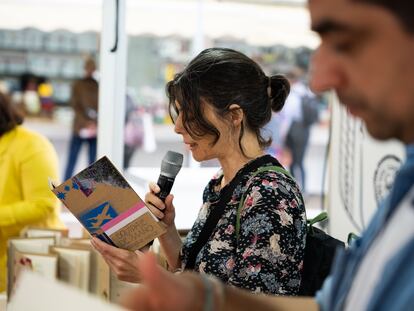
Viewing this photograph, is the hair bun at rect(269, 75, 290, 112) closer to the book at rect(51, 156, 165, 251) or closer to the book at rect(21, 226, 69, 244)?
the book at rect(51, 156, 165, 251)

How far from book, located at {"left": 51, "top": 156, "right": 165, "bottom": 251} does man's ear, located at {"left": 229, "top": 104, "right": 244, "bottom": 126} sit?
1.09 ft

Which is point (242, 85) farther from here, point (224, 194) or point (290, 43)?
point (290, 43)

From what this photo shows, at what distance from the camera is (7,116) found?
11.6ft

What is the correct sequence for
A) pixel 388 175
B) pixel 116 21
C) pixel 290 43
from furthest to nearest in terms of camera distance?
pixel 290 43 → pixel 116 21 → pixel 388 175

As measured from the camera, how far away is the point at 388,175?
9.41 feet

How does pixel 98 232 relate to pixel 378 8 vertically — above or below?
below

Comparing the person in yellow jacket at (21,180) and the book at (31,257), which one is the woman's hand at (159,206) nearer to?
the book at (31,257)

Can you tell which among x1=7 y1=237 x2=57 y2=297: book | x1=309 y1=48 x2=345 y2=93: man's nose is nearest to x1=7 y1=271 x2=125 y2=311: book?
x1=309 y1=48 x2=345 y2=93: man's nose

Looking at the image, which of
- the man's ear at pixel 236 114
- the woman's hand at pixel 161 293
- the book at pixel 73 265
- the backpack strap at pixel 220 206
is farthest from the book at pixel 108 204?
the woman's hand at pixel 161 293

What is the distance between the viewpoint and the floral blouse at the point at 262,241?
1.81 m

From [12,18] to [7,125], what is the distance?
19.7 ft

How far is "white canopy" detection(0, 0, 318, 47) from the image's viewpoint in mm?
8633

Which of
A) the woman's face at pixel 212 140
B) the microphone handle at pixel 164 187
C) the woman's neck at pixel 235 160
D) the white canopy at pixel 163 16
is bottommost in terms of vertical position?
the microphone handle at pixel 164 187

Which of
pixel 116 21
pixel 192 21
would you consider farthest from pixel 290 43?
pixel 116 21
